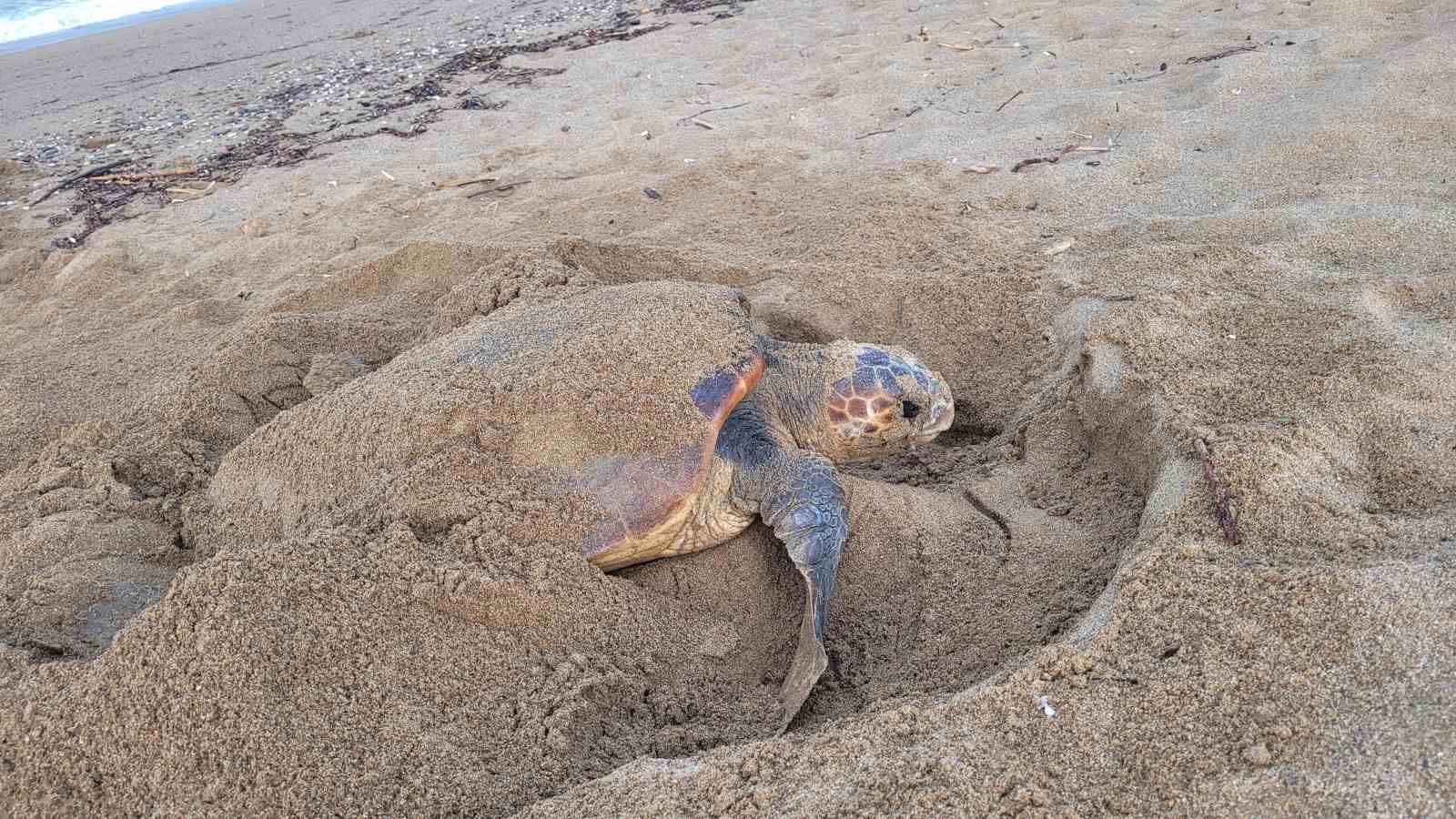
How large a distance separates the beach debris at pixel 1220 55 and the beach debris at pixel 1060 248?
2.25m

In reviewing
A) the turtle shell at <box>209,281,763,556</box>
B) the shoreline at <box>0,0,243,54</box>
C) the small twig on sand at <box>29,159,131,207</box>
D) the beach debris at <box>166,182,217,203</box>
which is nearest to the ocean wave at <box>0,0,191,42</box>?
the shoreline at <box>0,0,243,54</box>

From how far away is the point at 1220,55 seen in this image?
14.2 ft

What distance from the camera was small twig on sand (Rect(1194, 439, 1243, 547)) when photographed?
1.41 meters

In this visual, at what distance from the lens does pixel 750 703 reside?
65.6 inches

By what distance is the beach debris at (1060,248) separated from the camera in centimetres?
292

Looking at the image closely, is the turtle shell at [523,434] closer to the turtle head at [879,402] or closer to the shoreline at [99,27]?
the turtle head at [879,402]

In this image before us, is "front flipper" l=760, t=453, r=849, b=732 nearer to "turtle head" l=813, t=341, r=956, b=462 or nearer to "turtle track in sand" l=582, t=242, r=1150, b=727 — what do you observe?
"turtle track in sand" l=582, t=242, r=1150, b=727

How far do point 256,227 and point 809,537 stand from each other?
3.77 m

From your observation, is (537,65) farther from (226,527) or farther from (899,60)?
(226,527)

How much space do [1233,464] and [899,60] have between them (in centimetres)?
447

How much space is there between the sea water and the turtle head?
15.7 metres

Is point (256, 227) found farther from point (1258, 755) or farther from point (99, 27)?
point (99, 27)

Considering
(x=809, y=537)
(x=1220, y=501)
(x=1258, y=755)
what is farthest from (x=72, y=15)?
(x=1258, y=755)

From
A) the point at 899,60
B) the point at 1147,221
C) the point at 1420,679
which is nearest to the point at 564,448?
the point at 1420,679
